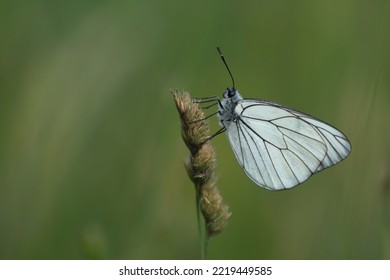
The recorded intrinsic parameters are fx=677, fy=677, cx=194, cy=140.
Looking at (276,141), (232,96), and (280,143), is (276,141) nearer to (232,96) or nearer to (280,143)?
(280,143)

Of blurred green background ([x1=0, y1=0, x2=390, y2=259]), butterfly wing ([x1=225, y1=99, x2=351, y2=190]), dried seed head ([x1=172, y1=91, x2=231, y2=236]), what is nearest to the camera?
dried seed head ([x1=172, y1=91, x2=231, y2=236])

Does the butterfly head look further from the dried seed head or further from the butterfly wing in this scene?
the dried seed head

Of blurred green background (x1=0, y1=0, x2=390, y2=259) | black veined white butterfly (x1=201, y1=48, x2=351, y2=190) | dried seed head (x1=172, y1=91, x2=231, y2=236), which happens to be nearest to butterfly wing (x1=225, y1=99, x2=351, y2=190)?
black veined white butterfly (x1=201, y1=48, x2=351, y2=190)

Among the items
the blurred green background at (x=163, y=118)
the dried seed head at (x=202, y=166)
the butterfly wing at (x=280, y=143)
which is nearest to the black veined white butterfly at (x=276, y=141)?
the butterfly wing at (x=280, y=143)

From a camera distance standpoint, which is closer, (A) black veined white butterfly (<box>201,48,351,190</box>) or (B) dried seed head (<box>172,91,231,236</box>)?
(B) dried seed head (<box>172,91,231,236</box>)

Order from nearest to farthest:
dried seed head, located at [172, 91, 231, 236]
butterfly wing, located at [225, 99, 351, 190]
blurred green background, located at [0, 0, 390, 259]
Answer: dried seed head, located at [172, 91, 231, 236]
butterfly wing, located at [225, 99, 351, 190]
blurred green background, located at [0, 0, 390, 259]

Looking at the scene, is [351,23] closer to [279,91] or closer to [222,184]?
[279,91]

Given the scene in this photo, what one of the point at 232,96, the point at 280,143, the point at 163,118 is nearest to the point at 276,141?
the point at 280,143
